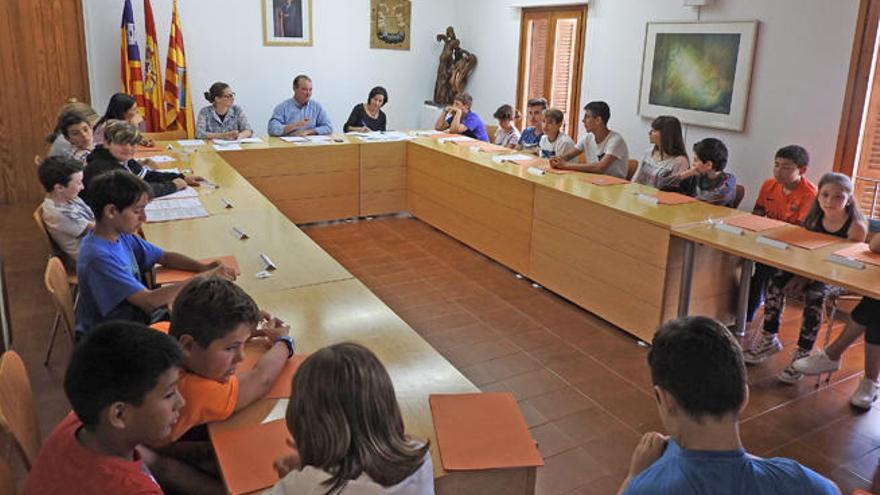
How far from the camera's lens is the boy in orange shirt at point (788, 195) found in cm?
396

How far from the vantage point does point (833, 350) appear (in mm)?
3451

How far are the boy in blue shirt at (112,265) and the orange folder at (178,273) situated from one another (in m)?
0.23

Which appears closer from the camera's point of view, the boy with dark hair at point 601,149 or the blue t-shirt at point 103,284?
the blue t-shirt at point 103,284

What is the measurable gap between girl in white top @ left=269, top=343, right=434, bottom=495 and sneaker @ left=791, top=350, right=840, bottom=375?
2.89 meters

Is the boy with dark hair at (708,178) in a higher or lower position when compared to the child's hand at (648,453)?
higher

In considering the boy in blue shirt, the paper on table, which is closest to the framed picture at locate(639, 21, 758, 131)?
the paper on table

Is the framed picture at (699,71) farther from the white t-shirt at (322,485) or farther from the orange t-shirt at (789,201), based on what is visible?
the white t-shirt at (322,485)

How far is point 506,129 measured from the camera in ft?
20.7

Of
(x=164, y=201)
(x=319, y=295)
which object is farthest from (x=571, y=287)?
(x=164, y=201)

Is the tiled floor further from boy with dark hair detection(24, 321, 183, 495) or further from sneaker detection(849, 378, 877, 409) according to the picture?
boy with dark hair detection(24, 321, 183, 495)

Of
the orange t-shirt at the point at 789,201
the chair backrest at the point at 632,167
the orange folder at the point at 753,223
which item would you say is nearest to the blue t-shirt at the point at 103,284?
the orange folder at the point at 753,223

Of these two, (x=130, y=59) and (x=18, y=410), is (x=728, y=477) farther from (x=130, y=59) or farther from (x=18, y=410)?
(x=130, y=59)

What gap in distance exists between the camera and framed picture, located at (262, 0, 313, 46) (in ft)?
24.6

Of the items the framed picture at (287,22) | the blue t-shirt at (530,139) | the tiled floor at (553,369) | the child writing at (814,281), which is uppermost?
the framed picture at (287,22)
